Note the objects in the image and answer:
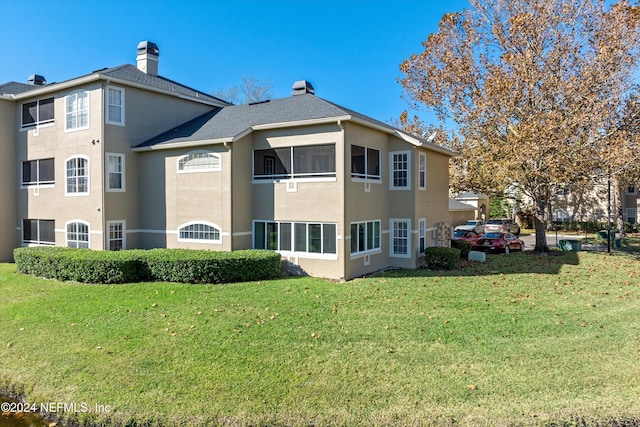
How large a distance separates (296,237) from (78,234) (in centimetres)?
973

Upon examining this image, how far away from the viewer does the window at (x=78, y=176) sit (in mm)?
17516

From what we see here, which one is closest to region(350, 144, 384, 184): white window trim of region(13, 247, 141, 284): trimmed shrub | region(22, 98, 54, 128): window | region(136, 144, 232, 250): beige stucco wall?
region(136, 144, 232, 250): beige stucco wall

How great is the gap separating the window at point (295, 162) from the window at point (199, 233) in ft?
8.90

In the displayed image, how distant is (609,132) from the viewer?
2239 cm

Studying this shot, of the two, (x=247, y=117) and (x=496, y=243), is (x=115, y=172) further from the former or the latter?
(x=496, y=243)

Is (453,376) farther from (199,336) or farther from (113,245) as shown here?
(113,245)

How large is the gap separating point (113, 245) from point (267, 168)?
7.33 metres

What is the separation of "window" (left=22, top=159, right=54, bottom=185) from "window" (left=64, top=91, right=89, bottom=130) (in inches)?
96.6

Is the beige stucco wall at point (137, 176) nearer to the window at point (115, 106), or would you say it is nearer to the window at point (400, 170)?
the window at point (115, 106)

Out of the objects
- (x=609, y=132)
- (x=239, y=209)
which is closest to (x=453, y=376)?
(x=239, y=209)

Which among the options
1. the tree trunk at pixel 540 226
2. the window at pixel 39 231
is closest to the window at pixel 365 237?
the tree trunk at pixel 540 226

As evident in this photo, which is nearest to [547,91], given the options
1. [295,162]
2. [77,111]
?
[295,162]

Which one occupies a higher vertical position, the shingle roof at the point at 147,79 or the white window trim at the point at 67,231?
the shingle roof at the point at 147,79

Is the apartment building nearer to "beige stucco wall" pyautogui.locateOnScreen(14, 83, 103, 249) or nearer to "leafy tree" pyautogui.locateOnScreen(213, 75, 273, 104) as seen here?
"beige stucco wall" pyautogui.locateOnScreen(14, 83, 103, 249)
